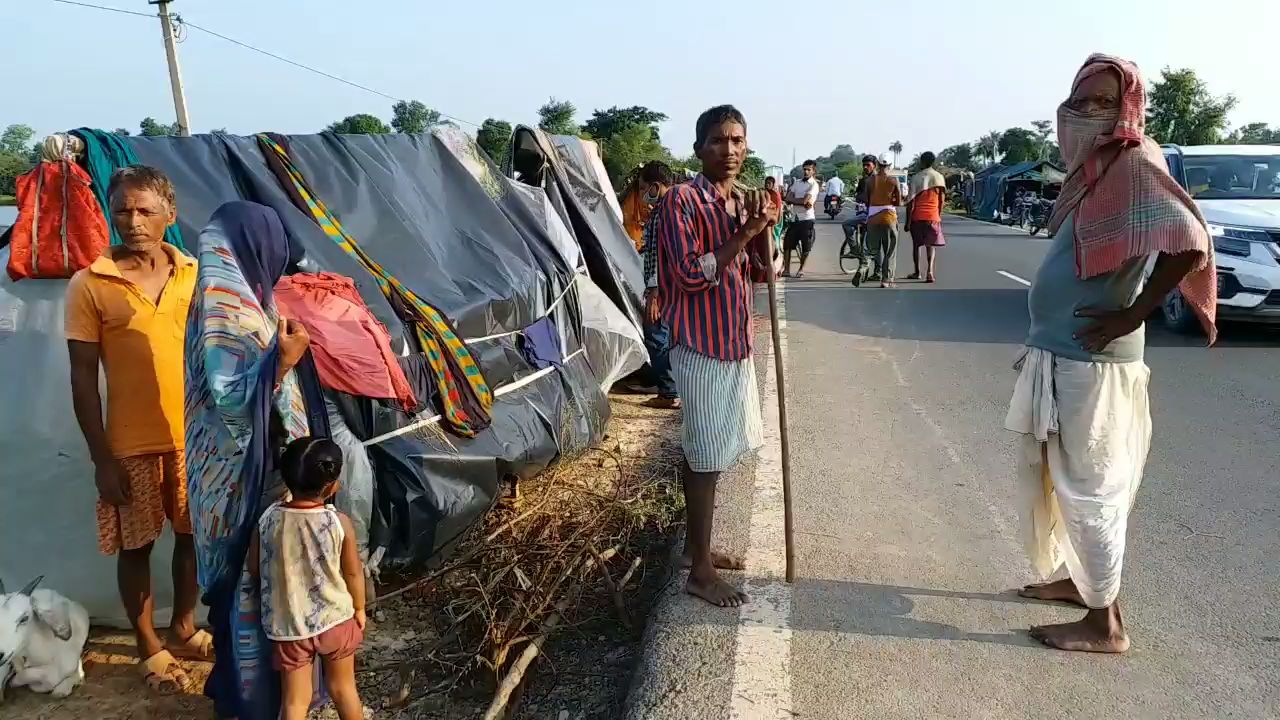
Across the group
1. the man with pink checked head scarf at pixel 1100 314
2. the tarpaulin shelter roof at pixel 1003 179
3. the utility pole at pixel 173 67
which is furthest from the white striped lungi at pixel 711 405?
the tarpaulin shelter roof at pixel 1003 179

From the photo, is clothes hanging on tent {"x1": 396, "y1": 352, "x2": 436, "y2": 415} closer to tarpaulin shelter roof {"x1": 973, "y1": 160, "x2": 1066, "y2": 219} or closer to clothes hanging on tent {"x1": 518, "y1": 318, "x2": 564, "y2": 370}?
clothes hanging on tent {"x1": 518, "y1": 318, "x2": 564, "y2": 370}

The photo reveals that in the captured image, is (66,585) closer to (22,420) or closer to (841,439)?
(22,420)

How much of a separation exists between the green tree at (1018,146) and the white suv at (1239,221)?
1870 inches

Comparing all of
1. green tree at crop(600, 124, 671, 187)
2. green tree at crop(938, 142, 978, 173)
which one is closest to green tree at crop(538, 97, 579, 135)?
green tree at crop(600, 124, 671, 187)

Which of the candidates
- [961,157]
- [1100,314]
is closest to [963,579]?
[1100,314]

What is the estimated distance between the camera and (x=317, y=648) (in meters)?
2.58

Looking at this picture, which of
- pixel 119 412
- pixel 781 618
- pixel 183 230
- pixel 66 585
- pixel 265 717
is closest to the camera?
pixel 265 717

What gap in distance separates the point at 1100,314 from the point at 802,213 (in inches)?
412

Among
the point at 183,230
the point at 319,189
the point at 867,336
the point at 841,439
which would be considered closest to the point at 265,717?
the point at 183,230

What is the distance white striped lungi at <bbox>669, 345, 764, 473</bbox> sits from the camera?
3.27 m

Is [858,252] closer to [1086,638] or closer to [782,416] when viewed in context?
[782,416]

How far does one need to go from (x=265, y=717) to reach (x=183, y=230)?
Result: 212 centimetres

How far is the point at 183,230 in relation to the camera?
375 centimetres

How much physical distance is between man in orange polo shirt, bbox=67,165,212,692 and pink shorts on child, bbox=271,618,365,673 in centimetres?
83
